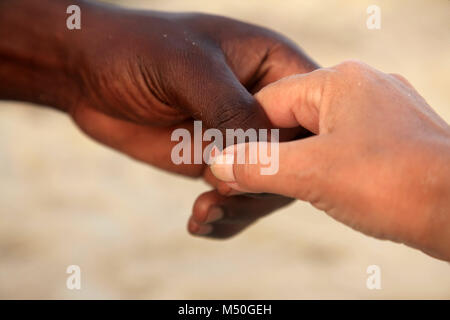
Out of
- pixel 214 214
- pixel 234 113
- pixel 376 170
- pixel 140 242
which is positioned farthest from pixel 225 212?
pixel 140 242

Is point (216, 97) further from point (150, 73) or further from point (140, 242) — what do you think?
point (140, 242)

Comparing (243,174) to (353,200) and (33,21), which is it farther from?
(33,21)

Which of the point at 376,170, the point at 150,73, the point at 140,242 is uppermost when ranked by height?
the point at 150,73

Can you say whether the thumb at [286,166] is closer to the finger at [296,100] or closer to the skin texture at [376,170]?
the skin texture at [376,170]

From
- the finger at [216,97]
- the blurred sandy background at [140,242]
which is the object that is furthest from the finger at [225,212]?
the blurred sandy background at [140,242]

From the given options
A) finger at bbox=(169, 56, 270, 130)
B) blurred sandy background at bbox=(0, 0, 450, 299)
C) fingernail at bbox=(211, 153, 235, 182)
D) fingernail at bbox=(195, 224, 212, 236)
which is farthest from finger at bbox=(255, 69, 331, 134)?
blurred sandy background at bbox=(0, 0, 450, 299)

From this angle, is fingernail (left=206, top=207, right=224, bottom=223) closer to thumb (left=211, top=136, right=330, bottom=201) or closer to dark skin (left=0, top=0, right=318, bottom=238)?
dark skin (left=0, top=0, right=318, bottom=238)
